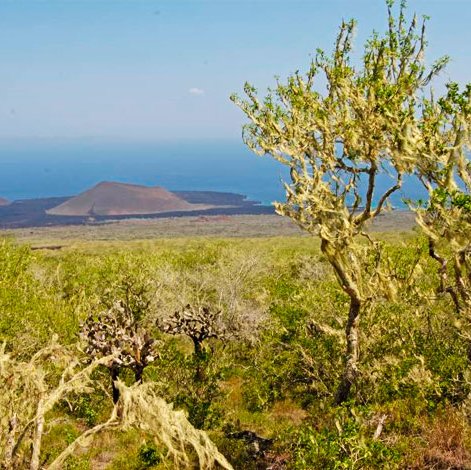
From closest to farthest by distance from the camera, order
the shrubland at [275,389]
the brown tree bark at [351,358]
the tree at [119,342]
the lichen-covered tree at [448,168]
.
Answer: the shrubland at [275,389] → the lichen-covered tree at [448,168] → the brown tree bark at [351,358] → the tree at [119,342]

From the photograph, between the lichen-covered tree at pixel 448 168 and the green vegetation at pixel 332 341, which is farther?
the lichen-covered tree at pixel 448 168

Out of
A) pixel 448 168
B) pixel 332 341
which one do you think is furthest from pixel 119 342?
pixel 448 168

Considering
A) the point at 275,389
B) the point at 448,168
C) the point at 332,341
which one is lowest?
the point at 275,389

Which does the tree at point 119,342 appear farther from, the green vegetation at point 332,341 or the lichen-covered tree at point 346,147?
the lichen-covered tree at point 346,147

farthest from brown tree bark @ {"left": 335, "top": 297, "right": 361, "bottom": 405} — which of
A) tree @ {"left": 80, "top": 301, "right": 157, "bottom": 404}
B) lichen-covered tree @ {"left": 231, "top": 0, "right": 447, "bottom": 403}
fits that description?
tree @ {"left": 80, "top": 301, "right": 157, "bottom": 404}

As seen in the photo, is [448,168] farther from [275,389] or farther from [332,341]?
[275,389]

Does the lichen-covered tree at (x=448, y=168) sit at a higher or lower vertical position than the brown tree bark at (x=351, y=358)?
higher

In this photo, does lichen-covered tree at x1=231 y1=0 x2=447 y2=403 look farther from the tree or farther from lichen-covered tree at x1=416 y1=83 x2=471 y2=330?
the tree

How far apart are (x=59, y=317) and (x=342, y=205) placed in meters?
13.7

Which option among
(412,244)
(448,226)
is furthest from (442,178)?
(412,244)

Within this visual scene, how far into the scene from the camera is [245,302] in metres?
36.7

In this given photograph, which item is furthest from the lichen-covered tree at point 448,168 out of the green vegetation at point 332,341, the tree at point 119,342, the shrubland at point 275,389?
the tree at point 119,342

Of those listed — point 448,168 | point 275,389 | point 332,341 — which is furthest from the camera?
point 275,389

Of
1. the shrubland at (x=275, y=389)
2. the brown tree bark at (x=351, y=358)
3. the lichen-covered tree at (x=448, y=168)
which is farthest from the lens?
the brown tree bark at (x=351, y=358)
